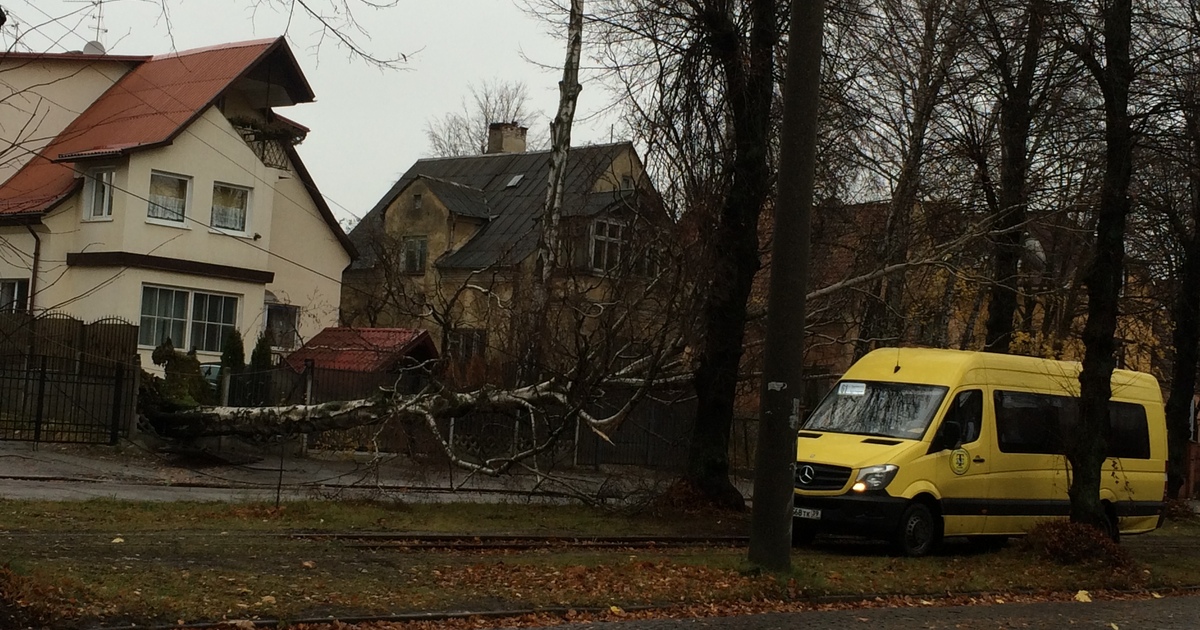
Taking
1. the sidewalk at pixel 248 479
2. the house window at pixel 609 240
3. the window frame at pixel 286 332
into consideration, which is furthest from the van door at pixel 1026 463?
the window frame at pixel 286 332

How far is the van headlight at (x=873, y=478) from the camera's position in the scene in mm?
15758

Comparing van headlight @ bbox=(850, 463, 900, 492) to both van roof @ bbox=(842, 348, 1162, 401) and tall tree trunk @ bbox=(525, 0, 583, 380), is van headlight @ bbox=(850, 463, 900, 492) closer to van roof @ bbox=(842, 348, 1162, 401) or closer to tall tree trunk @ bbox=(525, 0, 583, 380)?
van roof @ bbox=(842, 348, 1162, 401)

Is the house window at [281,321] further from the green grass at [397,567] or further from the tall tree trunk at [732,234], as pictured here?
the tall tree trunk at [732,234]

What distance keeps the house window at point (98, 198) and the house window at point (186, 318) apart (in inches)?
85.6

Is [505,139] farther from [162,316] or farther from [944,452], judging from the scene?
[944,452]

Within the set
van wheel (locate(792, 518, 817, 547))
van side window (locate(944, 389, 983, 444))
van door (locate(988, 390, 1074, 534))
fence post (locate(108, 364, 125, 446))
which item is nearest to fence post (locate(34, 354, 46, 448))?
fence post (locate(108, 364, 125, 446))

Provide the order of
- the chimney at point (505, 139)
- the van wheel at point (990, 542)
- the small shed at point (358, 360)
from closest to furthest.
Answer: the van wheel at point (990, 542) → the small shed at point (358, 360) → the chimney at point (505, 139)

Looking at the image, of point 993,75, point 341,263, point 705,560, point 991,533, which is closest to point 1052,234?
point 993,75

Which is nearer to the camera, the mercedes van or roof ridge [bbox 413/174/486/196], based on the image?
the mercedes van

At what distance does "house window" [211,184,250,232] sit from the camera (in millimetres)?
34969

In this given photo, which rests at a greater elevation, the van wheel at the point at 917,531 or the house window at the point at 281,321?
the house window at the point at 281,321

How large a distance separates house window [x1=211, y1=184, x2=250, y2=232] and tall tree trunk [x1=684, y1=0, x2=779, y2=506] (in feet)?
65.8

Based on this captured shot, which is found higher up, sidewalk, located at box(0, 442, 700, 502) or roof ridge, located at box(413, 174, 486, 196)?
roof ridge, located at box(413, 174, 486, 196)

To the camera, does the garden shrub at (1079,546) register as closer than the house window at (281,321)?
Yes
